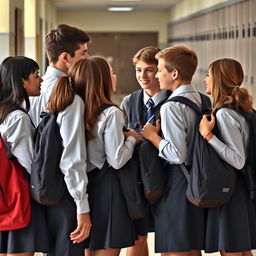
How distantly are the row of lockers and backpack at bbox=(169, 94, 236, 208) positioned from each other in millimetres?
5284

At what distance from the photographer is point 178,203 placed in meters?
3.25

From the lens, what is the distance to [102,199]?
3174 millimetres

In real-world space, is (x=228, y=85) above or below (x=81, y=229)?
above

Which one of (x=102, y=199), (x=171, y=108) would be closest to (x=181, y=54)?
(x=171, y=108)

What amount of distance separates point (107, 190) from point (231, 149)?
0.64 meters

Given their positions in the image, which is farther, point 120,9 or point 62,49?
point 120,9

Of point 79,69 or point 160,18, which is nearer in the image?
point 79,69

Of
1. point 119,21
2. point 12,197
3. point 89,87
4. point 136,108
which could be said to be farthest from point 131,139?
point 119,21

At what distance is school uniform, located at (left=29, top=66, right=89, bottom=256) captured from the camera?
305 centimetres

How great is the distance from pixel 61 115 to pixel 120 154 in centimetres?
33

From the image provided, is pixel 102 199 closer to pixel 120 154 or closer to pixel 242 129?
pixel 120 154

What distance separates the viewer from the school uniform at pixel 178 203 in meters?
3.21

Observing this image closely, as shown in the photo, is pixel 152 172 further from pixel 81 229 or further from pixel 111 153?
pixel 81 229

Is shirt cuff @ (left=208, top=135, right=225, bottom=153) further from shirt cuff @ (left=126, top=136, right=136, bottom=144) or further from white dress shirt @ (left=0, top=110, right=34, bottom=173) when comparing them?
white dress shirt @ (left=0, top=110, right=34, bottom=173)
